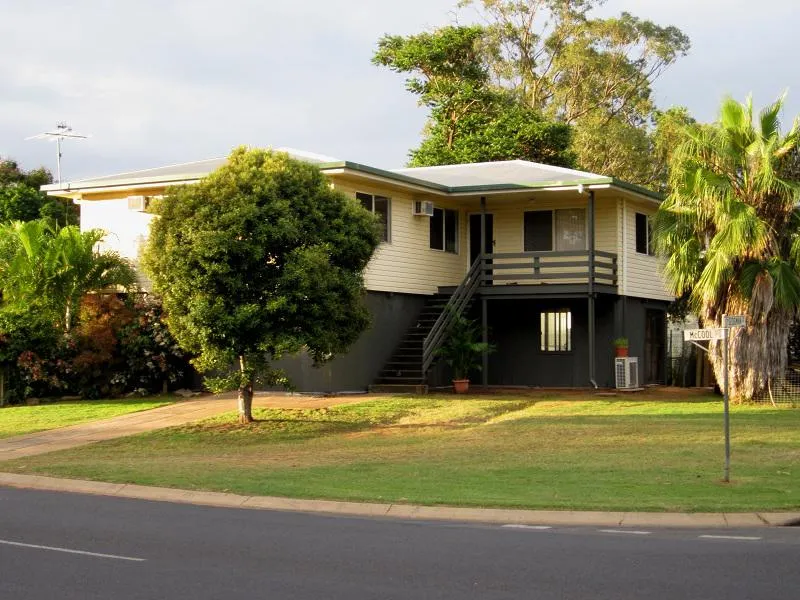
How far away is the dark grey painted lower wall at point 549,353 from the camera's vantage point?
3088 cm

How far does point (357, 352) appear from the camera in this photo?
90.8 feet

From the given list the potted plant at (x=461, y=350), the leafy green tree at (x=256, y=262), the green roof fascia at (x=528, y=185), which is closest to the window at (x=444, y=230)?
the green roof fascia at (x=528, y=185)

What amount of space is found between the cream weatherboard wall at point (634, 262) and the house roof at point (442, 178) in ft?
2.35

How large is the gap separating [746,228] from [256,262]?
421 inches

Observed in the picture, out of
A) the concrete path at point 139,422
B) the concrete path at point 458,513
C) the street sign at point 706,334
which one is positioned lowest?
the concrete path at point 458,513

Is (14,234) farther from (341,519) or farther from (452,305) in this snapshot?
(341,519)

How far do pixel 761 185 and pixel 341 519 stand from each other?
15.7m

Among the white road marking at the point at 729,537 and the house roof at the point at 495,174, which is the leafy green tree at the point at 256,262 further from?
the white road marking at the point at 729,537

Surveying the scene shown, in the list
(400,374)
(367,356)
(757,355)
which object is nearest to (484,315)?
(400,374)

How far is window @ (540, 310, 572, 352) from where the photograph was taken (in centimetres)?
3117

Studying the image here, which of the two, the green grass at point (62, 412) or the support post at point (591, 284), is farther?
the support post at point (591, 284)

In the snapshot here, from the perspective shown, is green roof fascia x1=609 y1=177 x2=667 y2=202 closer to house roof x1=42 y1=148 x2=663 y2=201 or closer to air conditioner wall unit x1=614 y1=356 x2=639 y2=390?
house roof x1=42 y1=148 x2=663 y2=201

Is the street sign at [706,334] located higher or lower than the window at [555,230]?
lower

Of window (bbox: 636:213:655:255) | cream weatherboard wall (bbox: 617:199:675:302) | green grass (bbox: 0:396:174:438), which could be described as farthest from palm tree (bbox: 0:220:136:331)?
window (bbox: 636:213:655:255)
